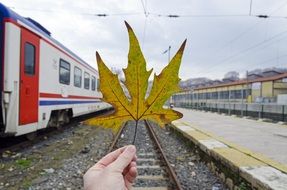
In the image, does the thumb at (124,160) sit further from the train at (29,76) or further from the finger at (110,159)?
the train at (29,76)

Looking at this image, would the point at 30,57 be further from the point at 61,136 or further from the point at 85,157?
the point at 61,136

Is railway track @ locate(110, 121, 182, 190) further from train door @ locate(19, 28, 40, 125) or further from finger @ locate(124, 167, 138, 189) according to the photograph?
finger @ locate(124, 167, 138, 189)

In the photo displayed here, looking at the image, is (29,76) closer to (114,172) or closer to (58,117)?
(58,117)

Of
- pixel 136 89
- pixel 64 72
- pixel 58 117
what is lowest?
pixel 58 117

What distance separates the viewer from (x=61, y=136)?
13.3 m

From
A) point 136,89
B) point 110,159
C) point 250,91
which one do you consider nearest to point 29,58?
point 110,159

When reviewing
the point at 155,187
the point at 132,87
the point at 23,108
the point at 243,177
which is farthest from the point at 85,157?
the point at 132,87

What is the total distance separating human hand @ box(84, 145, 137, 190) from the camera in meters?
1.30

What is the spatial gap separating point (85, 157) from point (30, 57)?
2.78 metres

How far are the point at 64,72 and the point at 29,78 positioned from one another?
3.42 meters

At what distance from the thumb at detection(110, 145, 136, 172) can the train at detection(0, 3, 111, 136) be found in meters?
7.20

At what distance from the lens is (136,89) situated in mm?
1336

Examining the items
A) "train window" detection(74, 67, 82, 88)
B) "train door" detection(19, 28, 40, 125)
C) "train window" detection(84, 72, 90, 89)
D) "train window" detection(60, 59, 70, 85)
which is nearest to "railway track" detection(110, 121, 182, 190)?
"train door" detection(19, 28, 40, 125)

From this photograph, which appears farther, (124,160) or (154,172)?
(154,172)
